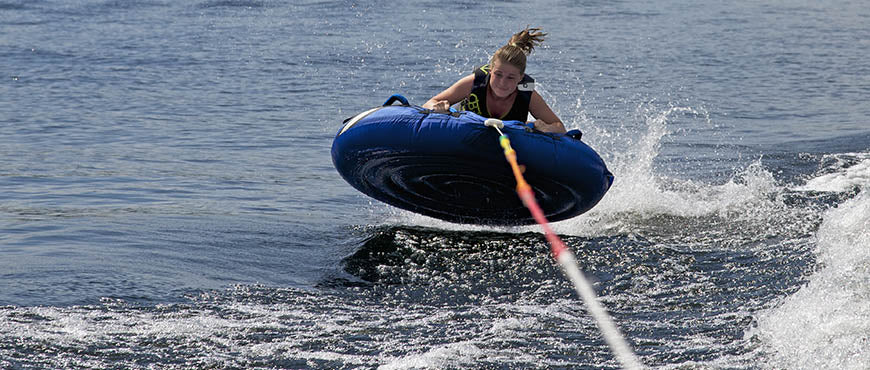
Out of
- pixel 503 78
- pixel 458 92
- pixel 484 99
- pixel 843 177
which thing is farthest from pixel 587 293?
pixel 843 177

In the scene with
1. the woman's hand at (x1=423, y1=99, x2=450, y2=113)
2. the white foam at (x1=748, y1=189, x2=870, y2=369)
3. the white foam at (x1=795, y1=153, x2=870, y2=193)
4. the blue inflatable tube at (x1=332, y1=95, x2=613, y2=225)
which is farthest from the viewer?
the white foam at (x1=795, y1=153, x2=870, y2=193)

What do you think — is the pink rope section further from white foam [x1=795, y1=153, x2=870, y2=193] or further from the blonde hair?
white foam [x1=795, y1=153, x2=870, y2=193]

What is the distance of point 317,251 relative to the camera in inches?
270

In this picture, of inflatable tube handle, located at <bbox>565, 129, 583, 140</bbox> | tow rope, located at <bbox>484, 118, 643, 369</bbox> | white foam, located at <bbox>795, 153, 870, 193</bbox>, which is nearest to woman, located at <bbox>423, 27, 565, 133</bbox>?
inflatable tube handle, located at <bbox>565, 129, 583, 140</bbox>

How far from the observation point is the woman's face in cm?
660

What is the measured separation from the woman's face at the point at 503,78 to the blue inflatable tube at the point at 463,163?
533 mm

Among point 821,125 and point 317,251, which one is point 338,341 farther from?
point 821,125

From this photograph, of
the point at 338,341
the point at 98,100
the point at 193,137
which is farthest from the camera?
the point at 98,100

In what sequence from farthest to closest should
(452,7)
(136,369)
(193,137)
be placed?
(452,7) < (193,137) < (136,369)

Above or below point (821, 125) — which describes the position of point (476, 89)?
above

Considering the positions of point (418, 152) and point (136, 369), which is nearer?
point (136, 369)

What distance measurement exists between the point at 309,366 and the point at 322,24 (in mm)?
19349

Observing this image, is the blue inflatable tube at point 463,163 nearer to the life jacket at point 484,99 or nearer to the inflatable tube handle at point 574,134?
the inflatable tube handle at point 574,134

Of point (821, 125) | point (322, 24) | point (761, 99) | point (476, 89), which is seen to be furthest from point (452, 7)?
point (476, 89)
